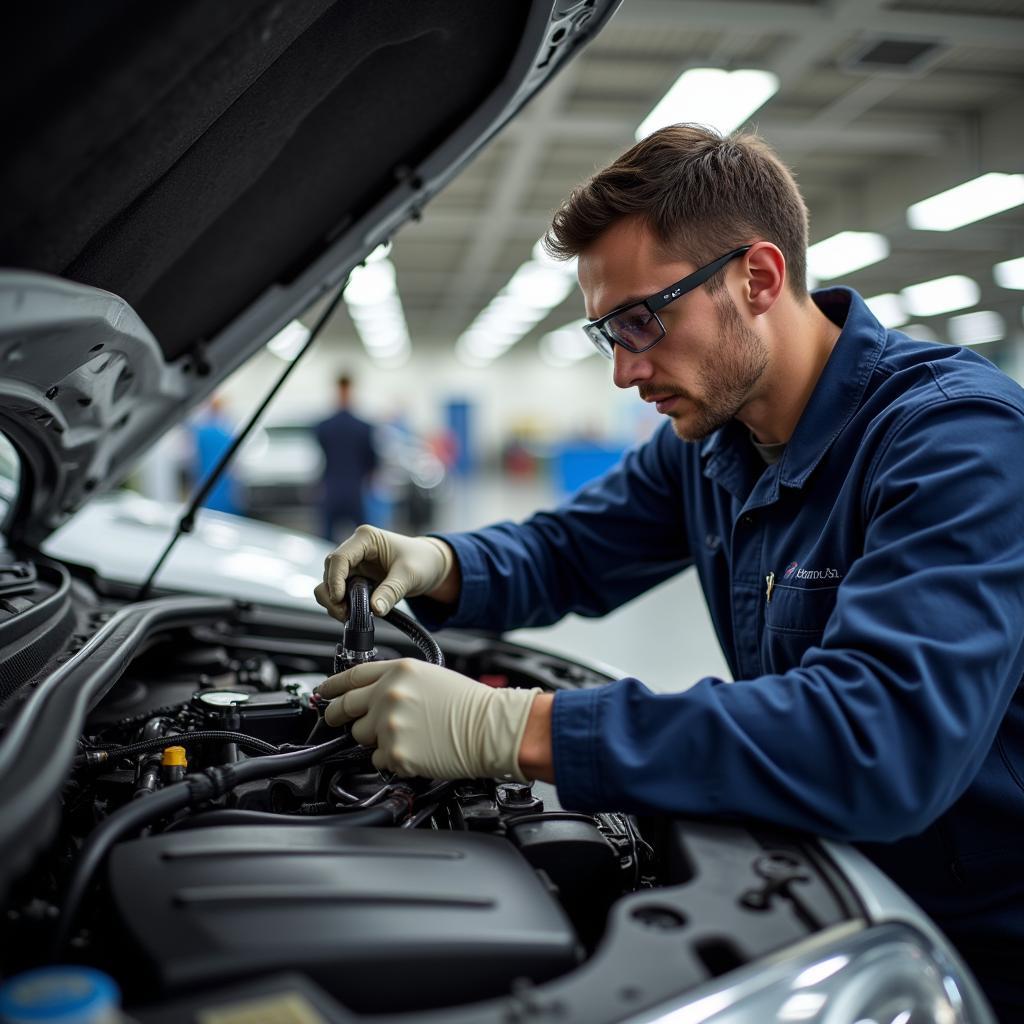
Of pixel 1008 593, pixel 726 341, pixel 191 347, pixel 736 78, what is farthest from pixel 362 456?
pixel 1008 593

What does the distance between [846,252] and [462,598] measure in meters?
8.31

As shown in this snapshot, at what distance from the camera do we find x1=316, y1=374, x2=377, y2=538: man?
6410 mm

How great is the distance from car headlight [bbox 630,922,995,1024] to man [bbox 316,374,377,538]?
589 centimetres

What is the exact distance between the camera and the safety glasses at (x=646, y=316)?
124 cm

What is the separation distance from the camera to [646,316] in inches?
49.9

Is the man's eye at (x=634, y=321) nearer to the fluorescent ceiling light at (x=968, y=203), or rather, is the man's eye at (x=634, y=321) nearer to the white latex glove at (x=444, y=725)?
the white latex glove at (x=444, y=725)

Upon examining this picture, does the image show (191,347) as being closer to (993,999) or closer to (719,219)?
(719,219)

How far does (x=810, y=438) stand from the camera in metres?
1.26

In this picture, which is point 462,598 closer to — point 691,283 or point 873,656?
point 691,283

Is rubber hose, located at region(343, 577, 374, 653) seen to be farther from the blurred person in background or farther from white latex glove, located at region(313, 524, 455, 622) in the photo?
the blurred person in background

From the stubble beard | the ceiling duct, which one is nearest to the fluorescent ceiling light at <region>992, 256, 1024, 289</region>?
the ceiling duct

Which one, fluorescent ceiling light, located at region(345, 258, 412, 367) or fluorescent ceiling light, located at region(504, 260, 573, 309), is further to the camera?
fluorescent ceiling light, located at region(504, 260, 573, 309)

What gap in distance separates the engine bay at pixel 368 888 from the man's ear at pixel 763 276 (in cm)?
75

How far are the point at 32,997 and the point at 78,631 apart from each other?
97cm
